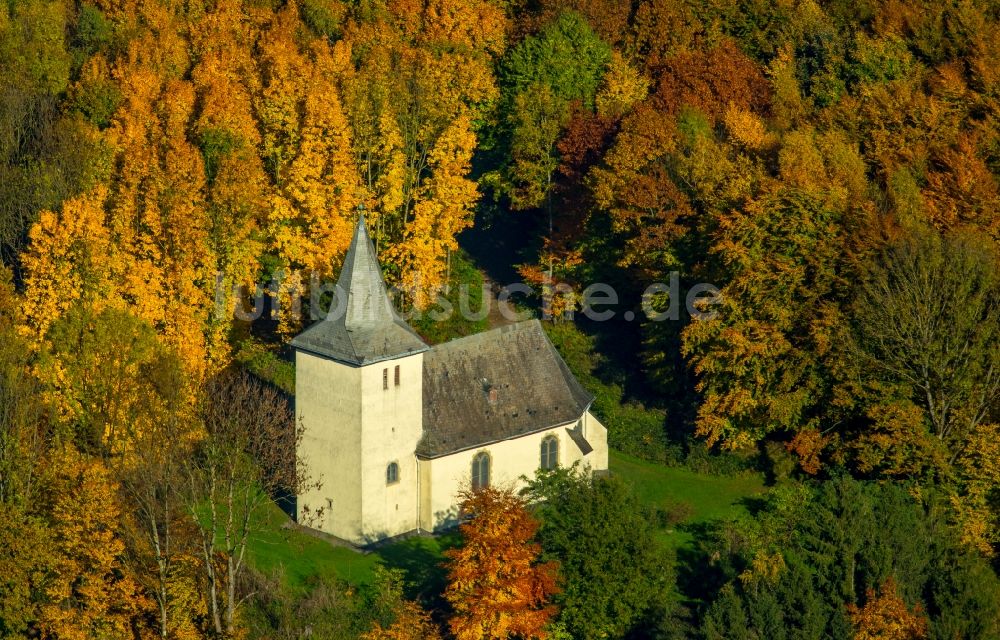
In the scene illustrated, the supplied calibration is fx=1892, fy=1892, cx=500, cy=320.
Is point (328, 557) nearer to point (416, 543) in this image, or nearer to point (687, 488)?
point (416, 543)

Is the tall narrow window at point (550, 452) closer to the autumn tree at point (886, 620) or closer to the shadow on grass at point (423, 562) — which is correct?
the shadow on grass at point (423, 562)

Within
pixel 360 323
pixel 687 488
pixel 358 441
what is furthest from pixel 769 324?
pixel 358 441

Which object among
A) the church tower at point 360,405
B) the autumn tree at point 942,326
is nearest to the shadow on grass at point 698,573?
the autumn tree at point 942,326

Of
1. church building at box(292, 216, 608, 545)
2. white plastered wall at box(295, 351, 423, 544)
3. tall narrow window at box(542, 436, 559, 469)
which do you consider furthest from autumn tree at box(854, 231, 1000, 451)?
white plastered wall at box(295, 351, 423, 544)

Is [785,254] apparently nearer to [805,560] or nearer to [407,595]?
[805,560]

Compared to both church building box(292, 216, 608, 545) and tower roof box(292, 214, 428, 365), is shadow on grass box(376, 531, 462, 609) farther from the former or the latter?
tower roof box(292, 214, 428, 365)
